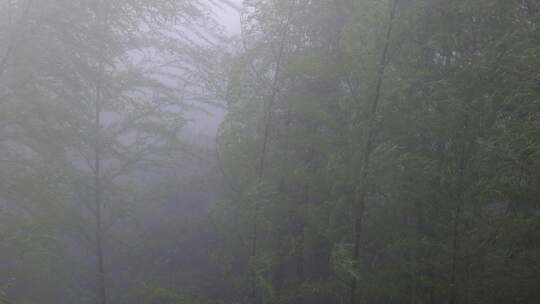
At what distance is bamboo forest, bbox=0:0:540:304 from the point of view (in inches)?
162

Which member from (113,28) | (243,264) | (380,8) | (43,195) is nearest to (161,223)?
(243,264)

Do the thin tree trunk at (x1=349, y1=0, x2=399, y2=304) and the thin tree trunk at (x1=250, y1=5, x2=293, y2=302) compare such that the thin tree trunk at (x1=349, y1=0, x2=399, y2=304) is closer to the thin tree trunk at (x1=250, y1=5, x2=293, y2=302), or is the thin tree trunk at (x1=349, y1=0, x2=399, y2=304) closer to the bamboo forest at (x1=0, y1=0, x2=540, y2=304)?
the bamboo forest at (x1=0, y1=0, x2=540, y2=304)

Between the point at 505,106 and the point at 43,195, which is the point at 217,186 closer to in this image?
the point at 43,195

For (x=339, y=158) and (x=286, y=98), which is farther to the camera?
(x=286, y=98)

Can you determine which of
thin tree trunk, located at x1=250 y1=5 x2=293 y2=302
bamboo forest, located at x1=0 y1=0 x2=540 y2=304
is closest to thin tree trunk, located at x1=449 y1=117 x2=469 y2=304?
bamboo forest, located at x1=0 y1=0 x2=540 y2=304

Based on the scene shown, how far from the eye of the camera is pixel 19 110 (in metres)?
4.19

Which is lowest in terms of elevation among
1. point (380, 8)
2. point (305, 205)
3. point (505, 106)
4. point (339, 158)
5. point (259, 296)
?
point (259, 296)

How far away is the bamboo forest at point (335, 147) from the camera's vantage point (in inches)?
162

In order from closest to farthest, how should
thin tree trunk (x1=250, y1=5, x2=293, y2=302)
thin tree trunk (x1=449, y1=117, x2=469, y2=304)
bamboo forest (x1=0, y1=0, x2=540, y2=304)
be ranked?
bamboo forest (x1=0, y1=0, x2=540, y2=304)
thin tree trunk (x1=449, y1=117, x2=469, y2=304)
thin tree trunk (x1=250, y1=5, x2=293, y2=302)

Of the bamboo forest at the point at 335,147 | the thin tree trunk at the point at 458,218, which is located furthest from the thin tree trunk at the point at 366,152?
the thin tree trunk at the point at 458,218

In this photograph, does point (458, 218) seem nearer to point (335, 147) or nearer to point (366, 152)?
point (366, 152)

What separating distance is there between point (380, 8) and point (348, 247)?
2.48m

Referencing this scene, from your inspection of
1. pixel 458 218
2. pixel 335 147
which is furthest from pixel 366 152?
pixel 458 218

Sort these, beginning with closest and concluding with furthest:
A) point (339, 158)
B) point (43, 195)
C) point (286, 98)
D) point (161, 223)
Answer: point (43, 195), point (339, 158), point (286, 98), point (161, 223)
